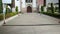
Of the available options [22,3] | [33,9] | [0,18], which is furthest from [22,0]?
[0,18]

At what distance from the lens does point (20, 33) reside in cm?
1209

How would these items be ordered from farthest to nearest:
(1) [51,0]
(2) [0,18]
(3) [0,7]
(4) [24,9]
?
(4) [24,9], (3) [0,7], (2) [0,18], (1) [51,0]

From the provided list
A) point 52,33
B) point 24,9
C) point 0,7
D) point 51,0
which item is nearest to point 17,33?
point 52,33

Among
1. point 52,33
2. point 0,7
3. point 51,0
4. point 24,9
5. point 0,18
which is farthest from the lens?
point 24,9

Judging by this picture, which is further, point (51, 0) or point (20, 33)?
point (51, 0)

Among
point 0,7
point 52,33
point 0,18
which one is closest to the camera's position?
point 52,33

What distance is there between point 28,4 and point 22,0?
13.3 feet

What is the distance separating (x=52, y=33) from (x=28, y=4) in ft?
226

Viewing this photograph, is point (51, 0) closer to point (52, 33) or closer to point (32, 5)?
point (52, 33)

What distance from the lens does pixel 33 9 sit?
255 feet

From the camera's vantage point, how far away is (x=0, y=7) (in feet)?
108

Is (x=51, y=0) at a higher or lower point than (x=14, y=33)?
higher

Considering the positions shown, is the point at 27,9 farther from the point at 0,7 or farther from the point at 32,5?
the point at 0,7

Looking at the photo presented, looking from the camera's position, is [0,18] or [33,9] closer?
[0,18]
